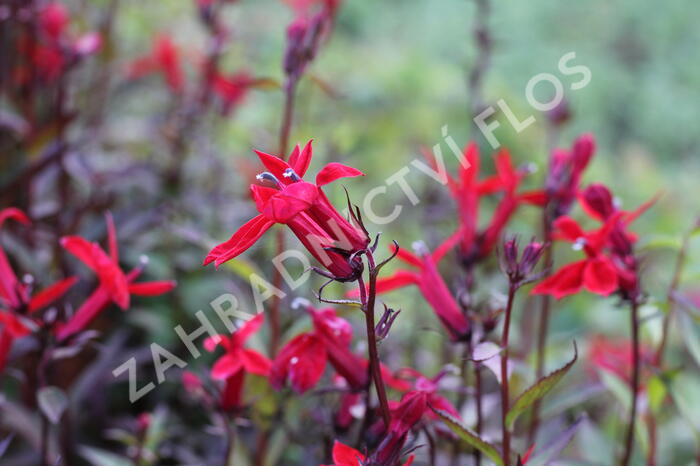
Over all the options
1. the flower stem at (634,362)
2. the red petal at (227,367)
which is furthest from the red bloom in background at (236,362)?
the flower stem at (634,362)

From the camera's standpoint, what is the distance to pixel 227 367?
0.63 m

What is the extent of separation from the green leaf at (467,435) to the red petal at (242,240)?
0.56 feet

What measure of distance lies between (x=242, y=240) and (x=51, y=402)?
1.00 ft

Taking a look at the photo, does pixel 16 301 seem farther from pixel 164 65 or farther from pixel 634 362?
pixel 164 65

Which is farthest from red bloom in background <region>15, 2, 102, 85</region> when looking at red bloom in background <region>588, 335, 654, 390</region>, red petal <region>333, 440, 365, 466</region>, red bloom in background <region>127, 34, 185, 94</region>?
red bloom in background <region>588, 335, 654, 390</region>

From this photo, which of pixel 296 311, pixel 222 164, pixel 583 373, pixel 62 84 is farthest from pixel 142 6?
pixel 583 373

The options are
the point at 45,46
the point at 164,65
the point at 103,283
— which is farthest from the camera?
the point at 164,65

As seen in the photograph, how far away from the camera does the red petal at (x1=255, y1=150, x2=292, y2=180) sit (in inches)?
20.4

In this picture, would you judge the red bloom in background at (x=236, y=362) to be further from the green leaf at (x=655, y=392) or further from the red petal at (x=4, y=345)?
the green leaf at (x=655, y=392)

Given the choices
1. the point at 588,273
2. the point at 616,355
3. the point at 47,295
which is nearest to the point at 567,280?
the point at 588,273

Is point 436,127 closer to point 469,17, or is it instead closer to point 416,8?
point 469,17

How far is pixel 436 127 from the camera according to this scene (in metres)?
2.21

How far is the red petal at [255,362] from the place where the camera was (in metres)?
0.64

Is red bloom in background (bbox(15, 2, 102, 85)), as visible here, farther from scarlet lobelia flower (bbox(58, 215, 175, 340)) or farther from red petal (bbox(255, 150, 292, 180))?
red petal (bbox(255, 150, 292, 180))
